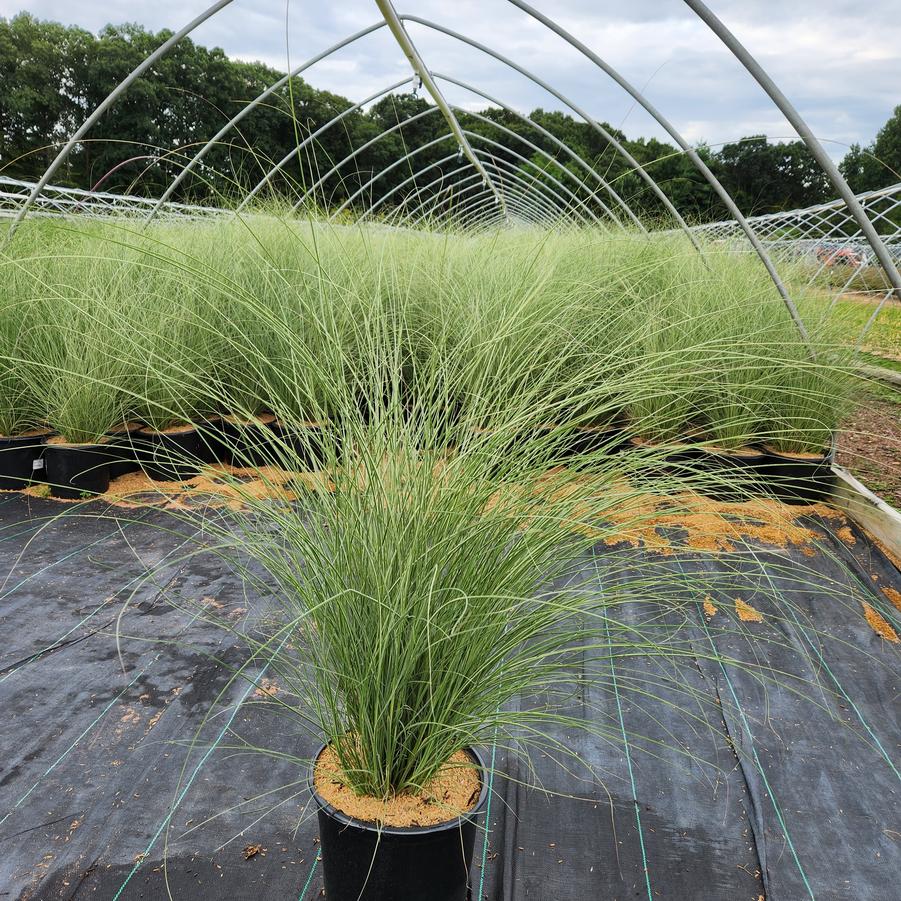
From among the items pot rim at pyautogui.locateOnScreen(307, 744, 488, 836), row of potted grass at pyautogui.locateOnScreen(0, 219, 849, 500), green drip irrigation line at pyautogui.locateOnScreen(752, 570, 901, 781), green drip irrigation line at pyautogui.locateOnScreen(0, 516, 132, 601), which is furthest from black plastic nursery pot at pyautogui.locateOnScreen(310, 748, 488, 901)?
row of potted grass at pyautogui.locateOnScreen(0, 219, 849, 500)

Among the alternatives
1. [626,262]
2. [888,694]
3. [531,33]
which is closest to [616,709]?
[888,694]

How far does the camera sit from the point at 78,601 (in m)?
2.01

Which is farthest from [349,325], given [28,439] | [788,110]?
[788,110]

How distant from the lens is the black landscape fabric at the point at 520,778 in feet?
3.84

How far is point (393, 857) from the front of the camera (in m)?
0.96

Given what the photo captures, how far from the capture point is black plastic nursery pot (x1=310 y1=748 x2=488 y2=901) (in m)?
0.95

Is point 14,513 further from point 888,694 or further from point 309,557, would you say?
point 888,694

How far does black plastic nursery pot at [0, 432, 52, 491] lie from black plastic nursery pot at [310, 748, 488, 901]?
2.38 meters

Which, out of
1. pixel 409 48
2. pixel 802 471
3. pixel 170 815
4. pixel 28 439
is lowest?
pixel 802 471

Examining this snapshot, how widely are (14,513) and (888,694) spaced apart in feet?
9.56

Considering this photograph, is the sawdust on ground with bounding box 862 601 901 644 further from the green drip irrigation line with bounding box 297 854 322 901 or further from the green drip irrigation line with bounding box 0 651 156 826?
the green drip irrigation line with bounding box 0 651 156 826

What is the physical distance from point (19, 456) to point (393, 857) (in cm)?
256

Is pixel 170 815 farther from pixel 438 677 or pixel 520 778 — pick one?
pixel 520 778

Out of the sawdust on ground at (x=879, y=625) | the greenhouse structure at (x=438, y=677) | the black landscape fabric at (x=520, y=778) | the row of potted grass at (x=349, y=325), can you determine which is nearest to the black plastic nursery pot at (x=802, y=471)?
the row of potted grass at (x=349, y=325)
